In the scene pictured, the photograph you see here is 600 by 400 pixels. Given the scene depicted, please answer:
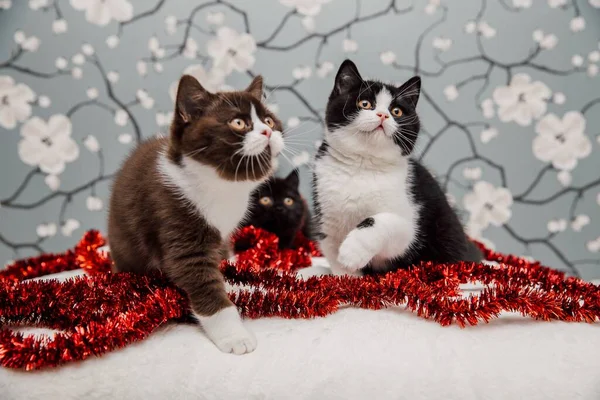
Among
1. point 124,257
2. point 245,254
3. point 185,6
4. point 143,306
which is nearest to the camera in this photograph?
point 143,306

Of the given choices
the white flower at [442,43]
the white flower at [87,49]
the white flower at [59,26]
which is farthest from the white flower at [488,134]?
the white flower at [59,26]

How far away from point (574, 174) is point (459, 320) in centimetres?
129

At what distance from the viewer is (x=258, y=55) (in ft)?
5.72

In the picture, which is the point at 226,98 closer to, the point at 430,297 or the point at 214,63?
the point at 430,297

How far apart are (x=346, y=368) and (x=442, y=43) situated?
1419 mm

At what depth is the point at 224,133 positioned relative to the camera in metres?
0.79

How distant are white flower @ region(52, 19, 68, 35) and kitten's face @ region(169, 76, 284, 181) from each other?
122cm

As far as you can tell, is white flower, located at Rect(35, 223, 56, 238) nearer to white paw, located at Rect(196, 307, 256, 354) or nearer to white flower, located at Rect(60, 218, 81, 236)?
white flower, located at Rect(60, 218, 81, 236)

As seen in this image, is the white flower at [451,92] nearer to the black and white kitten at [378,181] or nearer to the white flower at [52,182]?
the black and white kitten at [378,181]

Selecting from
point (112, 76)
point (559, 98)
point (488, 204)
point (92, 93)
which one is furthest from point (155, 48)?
point (559, 98)

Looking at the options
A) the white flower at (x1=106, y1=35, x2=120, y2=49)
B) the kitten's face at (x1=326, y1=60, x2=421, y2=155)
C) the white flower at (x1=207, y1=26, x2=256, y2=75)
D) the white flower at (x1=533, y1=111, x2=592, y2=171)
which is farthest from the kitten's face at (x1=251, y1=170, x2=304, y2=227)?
the white flower at (x1=533, y1=111, x2=592, y2=171)

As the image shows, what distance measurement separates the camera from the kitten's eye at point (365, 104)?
1032mm

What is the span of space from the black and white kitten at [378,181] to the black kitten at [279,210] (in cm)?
36

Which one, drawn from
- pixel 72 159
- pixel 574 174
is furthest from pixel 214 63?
pixel 574 174
